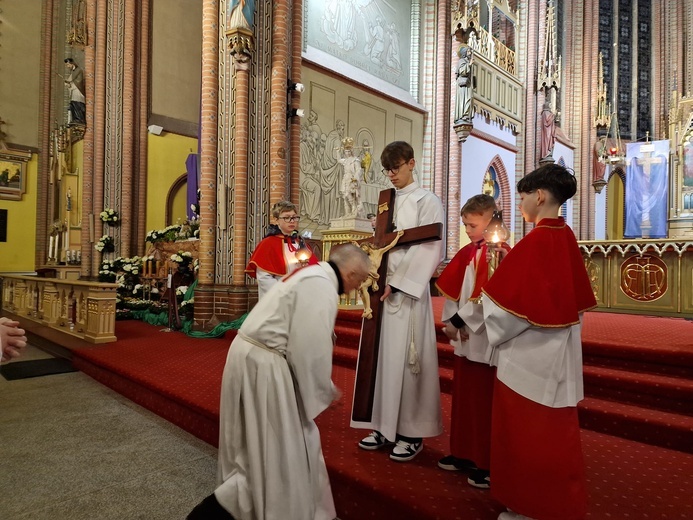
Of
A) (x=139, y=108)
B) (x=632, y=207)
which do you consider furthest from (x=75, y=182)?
(x=632, y=207)

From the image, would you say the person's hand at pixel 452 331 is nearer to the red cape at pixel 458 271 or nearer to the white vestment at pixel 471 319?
the white vestment at pixel 471 319

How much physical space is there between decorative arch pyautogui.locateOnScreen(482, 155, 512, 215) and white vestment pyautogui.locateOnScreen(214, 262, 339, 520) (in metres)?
12.4

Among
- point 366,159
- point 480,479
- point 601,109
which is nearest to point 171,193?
point 366,159

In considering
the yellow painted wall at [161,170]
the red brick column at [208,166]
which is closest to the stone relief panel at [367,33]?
the red brick column at [208,166]

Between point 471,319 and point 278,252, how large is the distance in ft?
8.34

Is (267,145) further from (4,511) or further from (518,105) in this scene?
(518,105)

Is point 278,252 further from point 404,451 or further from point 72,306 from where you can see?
point 72,306

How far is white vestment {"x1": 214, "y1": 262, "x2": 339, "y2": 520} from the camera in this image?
182cm

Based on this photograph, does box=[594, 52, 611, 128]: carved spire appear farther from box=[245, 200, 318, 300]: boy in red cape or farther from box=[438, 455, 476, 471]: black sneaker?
box=[438, 455, 476, 471]: black sneaker

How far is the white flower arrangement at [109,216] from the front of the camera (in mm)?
10570

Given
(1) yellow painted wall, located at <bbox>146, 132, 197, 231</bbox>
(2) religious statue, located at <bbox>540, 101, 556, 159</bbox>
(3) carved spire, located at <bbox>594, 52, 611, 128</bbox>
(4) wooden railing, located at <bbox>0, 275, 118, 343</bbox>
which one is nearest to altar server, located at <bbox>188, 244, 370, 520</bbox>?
(4) wooden railing, located at <bbox>0, 275, 118, 343</bbox>

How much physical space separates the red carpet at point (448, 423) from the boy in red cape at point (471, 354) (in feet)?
0.49

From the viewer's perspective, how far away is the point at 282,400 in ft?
6.02

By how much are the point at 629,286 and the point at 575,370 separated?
6.54 m
